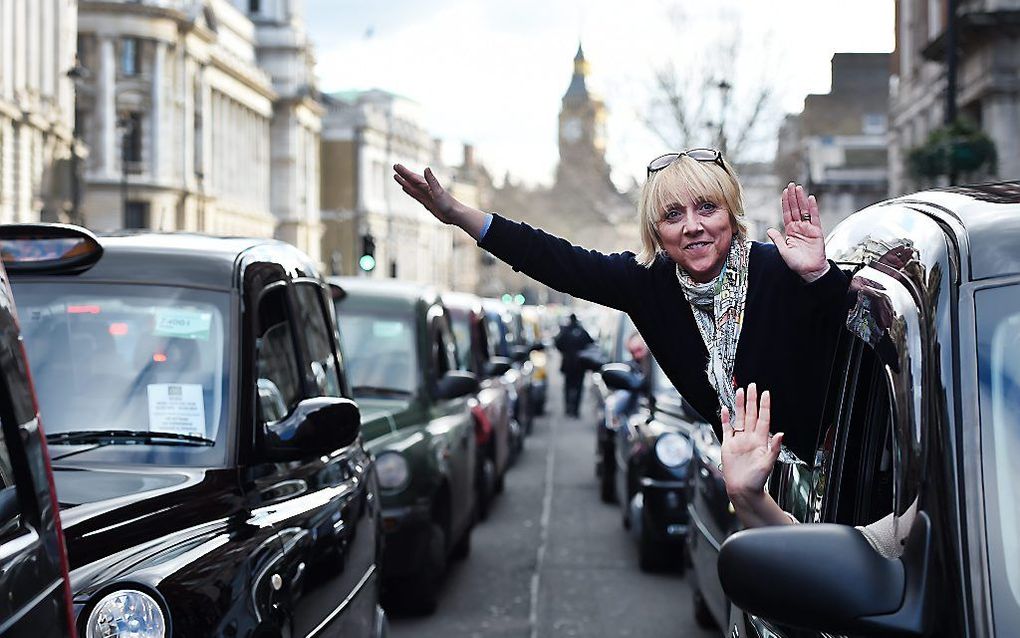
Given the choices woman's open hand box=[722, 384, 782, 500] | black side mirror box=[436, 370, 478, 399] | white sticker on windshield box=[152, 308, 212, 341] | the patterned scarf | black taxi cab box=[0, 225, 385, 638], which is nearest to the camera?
woman's open hand box=[722, 384, 782, 500]

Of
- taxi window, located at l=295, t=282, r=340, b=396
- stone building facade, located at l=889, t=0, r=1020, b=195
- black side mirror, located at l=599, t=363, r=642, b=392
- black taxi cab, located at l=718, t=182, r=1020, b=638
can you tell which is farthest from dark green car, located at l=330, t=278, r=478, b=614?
stone building facade, located at l=889, t=0, r=1020, b=195

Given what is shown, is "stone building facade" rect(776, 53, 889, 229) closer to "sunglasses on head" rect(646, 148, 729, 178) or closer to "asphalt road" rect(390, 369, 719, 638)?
"asphalt road" rect(390, 369, 719, 638)

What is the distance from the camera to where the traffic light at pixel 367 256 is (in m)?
26.3

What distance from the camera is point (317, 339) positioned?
5.74 meters

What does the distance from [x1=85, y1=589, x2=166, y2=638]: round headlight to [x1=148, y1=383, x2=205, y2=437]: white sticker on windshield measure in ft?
3.70

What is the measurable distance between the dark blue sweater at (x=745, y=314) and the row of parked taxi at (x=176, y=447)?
1027 mm

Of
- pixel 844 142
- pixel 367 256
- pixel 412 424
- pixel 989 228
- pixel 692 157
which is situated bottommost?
pixel 412 424

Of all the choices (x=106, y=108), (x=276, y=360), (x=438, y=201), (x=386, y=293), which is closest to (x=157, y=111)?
(x=106, y=108)

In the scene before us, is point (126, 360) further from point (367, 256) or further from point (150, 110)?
point (150, 110)

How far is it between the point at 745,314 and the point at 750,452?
1.76 ft

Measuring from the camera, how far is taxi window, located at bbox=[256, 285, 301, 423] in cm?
500

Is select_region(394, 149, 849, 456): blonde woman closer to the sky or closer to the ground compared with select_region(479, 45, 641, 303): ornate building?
closer to the ground

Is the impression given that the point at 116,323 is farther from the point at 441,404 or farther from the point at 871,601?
the point at 441,404

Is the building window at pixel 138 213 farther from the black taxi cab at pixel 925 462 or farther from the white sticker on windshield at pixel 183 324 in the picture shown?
the black taxi cab at pixel 925 462
